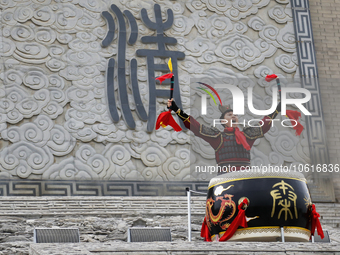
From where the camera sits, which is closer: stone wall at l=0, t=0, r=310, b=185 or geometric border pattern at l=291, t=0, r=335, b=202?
stone wall at l=0, t=0, r=310, b=185

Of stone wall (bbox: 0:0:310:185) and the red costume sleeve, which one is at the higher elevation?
stone wall (bbox: 0:0:310:185)

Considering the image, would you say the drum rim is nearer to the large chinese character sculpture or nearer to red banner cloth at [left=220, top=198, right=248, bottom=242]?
red banner cloth at [left=220, top=198, right=248, bottom=242]

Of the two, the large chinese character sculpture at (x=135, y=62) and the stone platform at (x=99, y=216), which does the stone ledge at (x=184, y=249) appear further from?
the large chinese character sculpture at (x=135, y=62)

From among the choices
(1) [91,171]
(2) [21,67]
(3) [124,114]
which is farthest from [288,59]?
(2) [21,67]

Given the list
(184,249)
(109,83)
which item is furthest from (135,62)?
(184,249)

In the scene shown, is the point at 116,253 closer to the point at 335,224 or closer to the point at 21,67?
the point at 335,224

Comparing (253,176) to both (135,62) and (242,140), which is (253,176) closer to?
(242,140)

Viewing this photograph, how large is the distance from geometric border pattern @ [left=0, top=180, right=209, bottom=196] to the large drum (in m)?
2.97

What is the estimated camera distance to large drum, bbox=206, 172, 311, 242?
2791 mm

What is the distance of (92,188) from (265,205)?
3346 mm

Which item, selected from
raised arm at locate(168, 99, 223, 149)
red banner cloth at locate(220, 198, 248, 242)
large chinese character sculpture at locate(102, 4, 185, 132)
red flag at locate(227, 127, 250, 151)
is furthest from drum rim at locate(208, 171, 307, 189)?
large chinese character sculpture at locate(102, 4, 185, 132)

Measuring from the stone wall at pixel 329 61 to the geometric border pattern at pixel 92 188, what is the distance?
77.8 inches

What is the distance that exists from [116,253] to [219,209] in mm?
1016

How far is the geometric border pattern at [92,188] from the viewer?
5615 millimetres
